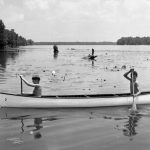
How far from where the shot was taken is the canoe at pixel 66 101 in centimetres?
1710

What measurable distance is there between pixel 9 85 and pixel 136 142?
724 inches

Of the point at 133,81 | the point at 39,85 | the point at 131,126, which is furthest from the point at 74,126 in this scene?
the point at 133,81

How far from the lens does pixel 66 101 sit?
17562mm

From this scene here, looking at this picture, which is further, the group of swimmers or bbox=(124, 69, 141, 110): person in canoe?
bbox=(124, 69, 141, 110): person in canoe

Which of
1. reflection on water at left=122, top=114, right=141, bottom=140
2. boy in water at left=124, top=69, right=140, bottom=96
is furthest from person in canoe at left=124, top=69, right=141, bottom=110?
reflection on water at left=122, top=114, right=141, bottom=140

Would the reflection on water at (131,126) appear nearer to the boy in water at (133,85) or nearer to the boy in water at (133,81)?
the boy in water at (133,85)

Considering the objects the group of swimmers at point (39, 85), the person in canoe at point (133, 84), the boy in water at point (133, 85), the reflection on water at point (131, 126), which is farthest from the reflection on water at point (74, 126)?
the group of swimmers at point (39, 85)

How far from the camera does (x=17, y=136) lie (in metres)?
12.9

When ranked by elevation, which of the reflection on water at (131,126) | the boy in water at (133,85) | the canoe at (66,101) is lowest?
the reflection on water at (131,126)

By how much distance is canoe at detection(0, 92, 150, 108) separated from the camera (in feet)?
56.1

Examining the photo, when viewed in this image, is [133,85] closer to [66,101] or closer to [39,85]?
[66,101]

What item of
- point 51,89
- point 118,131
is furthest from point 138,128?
point 51,89

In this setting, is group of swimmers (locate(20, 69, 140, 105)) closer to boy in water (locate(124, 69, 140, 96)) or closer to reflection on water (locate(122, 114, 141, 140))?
boy in water (locate(124, 69, 140, 96))

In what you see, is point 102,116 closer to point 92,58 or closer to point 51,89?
point 51,89
